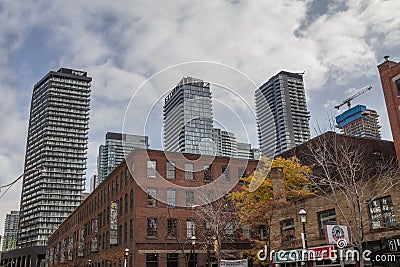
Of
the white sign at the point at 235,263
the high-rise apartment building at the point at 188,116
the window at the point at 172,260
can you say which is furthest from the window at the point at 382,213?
the window at the point at 172,260

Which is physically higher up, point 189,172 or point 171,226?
point 189,172

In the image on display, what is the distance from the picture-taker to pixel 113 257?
178 ft

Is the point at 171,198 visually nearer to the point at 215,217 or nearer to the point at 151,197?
the point at 151,197

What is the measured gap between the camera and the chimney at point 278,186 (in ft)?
121

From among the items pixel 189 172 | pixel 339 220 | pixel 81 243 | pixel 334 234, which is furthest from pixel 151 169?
pixel 334 234

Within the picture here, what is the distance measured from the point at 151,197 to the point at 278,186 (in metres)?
19.4

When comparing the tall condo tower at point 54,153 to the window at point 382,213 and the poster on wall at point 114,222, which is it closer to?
the poster on wall at point 114,222

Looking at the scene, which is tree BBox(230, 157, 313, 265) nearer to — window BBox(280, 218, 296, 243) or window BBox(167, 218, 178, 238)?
window BBox(280, 218, 296, 243)

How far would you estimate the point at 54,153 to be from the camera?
18400cm

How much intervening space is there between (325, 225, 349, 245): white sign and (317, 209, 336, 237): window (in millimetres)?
6722

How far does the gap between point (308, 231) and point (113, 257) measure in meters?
29.5

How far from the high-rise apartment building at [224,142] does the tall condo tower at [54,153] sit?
166 m

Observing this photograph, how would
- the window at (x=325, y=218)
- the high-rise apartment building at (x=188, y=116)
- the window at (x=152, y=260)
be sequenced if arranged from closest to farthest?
1. the high-rise apartment building at (x=188, y=116)
2. the window at (x=325, y=218)
3. the window at (x=152, y=260)

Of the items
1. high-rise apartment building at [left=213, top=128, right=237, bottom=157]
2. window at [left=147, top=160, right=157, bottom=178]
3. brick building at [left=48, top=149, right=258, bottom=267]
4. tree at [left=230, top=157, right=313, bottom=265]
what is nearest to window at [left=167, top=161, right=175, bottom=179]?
brick building at [left=48, top=149, right=258, bottom=267]
